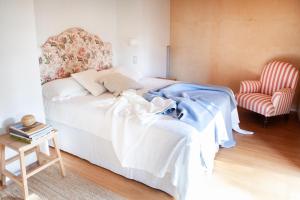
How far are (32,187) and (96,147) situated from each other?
26.3 inches

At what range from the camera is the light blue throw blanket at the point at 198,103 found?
87.5 inches

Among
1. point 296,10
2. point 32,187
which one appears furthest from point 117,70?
point 296,10

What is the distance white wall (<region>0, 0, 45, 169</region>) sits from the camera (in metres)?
2.15

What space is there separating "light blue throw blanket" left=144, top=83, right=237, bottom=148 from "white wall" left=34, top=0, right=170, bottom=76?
4.67 feet

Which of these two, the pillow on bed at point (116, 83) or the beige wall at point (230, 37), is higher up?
the beige wall at point (230, 37)

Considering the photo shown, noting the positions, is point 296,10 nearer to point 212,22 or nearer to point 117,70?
point 212,22

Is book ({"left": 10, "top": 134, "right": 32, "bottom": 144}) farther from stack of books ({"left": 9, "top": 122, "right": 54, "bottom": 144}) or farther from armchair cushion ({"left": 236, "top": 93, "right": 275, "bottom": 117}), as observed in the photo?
armchair cushion ({"left": 236, "top": 93, "right": 275, "bottom": 117})

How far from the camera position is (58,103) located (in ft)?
8.95

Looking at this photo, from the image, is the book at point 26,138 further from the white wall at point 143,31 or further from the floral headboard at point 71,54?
the white wall at point 143,31

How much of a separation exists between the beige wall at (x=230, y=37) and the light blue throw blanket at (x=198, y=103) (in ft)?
5.07

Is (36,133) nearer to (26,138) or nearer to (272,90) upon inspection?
(26,138)

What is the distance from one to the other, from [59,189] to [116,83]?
139 cm

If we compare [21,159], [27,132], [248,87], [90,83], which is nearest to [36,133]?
[27,132]

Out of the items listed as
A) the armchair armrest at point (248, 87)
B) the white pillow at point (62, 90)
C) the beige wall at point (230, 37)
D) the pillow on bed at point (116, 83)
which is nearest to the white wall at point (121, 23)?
the beige wall at point (230, 37)
